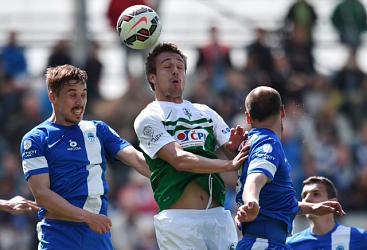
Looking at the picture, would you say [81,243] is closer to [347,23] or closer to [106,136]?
[106,136]

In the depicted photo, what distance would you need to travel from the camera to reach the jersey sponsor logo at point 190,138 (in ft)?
24.9

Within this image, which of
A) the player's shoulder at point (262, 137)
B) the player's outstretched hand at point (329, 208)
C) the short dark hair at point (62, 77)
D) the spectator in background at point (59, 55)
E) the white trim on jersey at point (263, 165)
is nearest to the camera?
the white trim on jersey at point (263, 165)

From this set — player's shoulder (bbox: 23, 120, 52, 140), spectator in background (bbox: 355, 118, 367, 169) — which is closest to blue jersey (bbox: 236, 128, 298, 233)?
player's shoulder (bbox: 23, 120, 52, 140)

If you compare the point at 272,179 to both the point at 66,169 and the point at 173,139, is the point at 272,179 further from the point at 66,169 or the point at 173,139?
the point at 66,169

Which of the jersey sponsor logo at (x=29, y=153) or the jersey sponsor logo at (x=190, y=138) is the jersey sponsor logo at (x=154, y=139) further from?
the jersey sponsor logo at (x=29, y=153)

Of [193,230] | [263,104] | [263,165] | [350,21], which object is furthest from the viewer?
[350,21]

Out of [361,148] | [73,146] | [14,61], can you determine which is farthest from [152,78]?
[361,148]

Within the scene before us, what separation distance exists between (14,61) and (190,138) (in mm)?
10115

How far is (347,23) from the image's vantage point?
1869 centimetres

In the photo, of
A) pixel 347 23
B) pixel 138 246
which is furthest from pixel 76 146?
pixel 347 23

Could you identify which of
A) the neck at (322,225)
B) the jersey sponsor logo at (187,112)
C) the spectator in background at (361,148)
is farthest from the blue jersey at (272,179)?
the spectator in background at (361,148)

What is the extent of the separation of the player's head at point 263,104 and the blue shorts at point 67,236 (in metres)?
1.93

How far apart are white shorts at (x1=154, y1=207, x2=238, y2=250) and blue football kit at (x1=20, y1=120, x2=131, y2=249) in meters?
0.66

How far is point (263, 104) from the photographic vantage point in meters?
7.06
